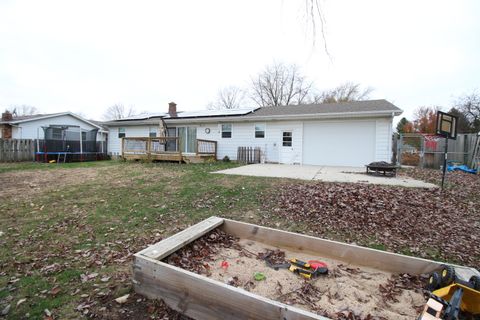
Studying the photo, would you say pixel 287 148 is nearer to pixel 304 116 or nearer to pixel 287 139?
pixel 287 139

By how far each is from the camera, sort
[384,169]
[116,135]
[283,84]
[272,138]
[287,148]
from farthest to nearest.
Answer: [283,84] < [116,135] < [272,138] < [287,148] < [384,169]

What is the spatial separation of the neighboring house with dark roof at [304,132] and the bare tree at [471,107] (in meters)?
19.3

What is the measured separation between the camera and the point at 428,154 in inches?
484

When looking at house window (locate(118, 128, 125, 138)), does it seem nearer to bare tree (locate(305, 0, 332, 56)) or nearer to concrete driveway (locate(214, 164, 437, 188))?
concrete driveway (locate(214, 164, 437, 188))

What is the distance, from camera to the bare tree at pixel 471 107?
23378 millimetres

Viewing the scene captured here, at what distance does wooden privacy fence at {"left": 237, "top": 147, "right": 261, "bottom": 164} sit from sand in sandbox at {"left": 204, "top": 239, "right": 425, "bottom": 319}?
420 inches

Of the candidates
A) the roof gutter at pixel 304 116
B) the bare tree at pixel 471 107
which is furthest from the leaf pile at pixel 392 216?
the bare tree at pixel 471 107

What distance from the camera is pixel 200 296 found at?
1752 mm

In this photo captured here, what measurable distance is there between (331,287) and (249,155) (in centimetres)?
1142

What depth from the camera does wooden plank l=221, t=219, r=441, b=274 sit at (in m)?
2.19

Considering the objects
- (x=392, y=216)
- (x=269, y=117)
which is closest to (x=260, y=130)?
(x=269, y=117)

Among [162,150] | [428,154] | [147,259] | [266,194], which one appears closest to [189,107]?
[162,150]

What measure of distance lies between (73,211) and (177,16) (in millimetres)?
4218

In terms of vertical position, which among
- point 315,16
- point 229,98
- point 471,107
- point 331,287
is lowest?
point 331,287
